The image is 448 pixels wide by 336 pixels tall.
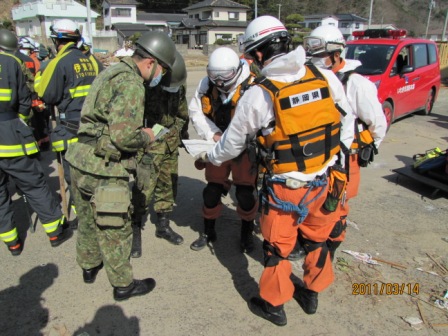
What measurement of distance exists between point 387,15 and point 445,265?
110 metres

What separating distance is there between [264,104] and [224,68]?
3.20ft

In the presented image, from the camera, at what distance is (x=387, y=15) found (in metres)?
96.0

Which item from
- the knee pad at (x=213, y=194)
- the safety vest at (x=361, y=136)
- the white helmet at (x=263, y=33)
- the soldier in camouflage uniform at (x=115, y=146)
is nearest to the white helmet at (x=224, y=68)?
the soldier in camouflage uniform at (x=115, y=146)

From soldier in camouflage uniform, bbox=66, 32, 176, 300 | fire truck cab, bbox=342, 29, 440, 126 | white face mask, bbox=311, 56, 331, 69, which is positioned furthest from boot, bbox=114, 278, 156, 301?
fire truck cab, bbox=342, 29, 440, 126

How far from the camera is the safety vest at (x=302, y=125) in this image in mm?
2068

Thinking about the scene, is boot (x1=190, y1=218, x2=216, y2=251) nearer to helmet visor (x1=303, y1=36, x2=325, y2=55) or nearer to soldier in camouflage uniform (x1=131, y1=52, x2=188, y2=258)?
soldier in camouflage uniform (x1=131, y1=52, x2=188, y2=258)

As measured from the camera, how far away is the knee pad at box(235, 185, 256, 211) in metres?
3.45

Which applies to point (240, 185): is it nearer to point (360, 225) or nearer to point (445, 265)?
point (360, 225)

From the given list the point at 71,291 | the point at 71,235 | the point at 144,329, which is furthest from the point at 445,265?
the point at 71,235

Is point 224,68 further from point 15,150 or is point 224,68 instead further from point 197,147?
point 15,150

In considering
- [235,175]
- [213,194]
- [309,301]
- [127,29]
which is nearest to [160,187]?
[213,194]

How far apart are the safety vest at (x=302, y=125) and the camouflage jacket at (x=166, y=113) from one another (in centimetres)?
143

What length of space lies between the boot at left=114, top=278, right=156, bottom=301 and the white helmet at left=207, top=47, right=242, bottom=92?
179 cm
